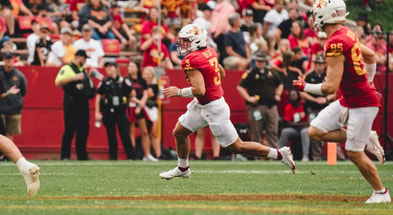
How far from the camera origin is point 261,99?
2094 centimetres

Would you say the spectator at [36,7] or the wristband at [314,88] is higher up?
the spectator at [36,7]

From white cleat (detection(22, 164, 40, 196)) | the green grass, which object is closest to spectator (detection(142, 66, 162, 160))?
the green grass

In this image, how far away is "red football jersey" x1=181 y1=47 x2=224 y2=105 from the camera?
1176cm

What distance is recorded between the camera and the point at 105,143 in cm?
2156

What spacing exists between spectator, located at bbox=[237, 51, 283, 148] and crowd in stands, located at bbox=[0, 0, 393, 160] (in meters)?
0.53

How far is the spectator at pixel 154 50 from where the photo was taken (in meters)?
21.5

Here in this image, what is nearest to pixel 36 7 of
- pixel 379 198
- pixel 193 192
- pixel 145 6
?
pixel 145 6

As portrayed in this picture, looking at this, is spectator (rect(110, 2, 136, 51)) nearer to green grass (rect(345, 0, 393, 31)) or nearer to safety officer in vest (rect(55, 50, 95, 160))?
safety officer in vest (rect(55, 50, 95, 160))

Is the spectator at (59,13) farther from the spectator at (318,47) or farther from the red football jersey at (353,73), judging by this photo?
the red football jersey at (353,73)

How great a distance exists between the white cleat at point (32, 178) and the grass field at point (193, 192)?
0.13 m

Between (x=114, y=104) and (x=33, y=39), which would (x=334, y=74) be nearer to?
(x=114, y=104)

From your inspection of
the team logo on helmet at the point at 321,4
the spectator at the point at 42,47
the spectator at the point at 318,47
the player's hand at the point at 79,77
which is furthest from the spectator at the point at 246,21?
the team logo on helmet at the point at 321,4

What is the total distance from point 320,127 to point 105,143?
1213 cm

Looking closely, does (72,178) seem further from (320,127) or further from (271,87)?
(271,87)
